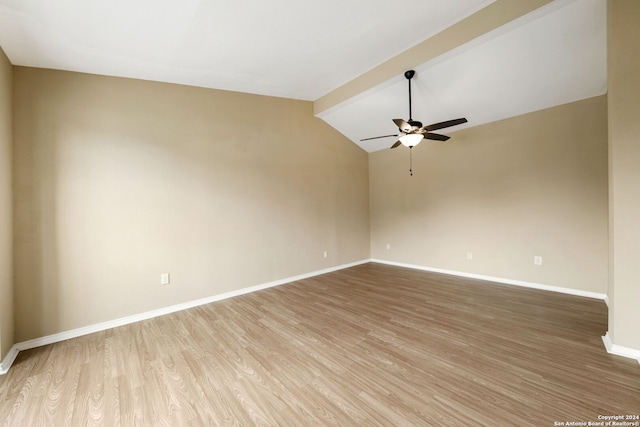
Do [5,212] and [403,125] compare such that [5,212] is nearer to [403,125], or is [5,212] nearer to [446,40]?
[403,125]

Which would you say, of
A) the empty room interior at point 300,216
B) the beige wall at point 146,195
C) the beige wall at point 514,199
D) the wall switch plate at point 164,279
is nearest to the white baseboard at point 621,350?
the empty room interior at point 300,216

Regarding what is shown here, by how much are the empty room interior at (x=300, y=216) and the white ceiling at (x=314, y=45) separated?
3cm

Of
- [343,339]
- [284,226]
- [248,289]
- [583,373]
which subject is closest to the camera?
[583,373]

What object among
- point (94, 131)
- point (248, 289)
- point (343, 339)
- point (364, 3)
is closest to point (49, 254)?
point (94, 131)

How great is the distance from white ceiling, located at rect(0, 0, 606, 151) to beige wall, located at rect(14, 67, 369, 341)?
1.13ft

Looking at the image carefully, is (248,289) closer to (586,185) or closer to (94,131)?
(94,131)

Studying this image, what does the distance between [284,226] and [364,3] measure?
10.4ft

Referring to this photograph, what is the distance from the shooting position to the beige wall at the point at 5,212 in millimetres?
2266

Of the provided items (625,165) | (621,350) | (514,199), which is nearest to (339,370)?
(621,350)

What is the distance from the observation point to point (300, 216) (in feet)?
15.4

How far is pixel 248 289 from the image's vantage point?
4051 mm

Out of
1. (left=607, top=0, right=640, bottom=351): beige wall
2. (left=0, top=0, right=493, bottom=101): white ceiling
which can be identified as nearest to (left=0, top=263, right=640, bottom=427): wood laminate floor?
(left=607, top=0, right=640, bottom=351): beige wall

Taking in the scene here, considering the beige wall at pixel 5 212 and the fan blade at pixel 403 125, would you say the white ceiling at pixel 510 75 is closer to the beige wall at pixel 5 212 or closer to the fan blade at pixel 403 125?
the fan blade at pixel 403 125

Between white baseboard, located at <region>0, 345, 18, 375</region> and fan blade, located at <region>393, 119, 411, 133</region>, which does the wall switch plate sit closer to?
white baseboard, located at <region>0, 345, 18, 375</region>
